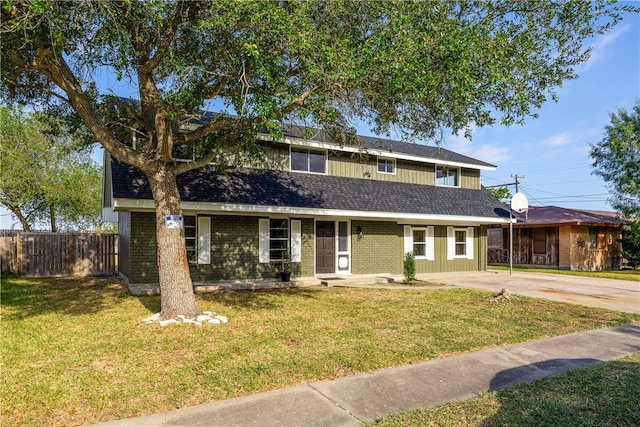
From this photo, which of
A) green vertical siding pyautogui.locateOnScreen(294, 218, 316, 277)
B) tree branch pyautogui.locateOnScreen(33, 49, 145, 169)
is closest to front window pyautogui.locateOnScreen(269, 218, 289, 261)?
green vertical siding pyautogui.locateOnScreen(294, 218, 316, 277)

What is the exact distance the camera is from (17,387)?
4.61 metres

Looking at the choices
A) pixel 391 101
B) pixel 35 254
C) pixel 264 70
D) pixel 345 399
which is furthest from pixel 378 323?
pixel 35 254

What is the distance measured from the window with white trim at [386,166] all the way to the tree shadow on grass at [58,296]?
11268 mm

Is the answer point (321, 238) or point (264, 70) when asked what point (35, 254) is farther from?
point (264, 70)

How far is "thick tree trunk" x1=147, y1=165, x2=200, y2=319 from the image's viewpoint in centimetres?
791

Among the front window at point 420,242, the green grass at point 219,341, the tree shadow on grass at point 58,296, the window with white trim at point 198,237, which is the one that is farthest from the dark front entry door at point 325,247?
the tree shadow on grass at point 58,296

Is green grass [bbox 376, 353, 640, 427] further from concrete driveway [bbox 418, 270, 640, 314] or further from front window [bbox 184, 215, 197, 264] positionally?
front window [bbox 184, 215, 197, 264]

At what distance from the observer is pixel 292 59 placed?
7.54m

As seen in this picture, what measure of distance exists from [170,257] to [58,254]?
40.1 ft

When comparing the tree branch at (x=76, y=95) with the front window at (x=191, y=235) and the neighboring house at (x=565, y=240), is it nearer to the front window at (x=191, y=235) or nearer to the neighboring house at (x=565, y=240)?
the front window at (x=191, y=235)

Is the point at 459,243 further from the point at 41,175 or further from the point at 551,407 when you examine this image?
the point at 41,175

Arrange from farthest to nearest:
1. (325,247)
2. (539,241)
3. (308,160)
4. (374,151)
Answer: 1. (539,241)
2. (374,151)
3. (308,160)
4. (325,247)

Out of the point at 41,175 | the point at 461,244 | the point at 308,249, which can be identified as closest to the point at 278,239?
the point at 308,249

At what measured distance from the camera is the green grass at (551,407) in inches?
155
